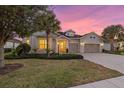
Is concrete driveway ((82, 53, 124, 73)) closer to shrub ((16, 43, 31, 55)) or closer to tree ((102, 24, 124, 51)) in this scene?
shrub ((16, 43, 31, 55))

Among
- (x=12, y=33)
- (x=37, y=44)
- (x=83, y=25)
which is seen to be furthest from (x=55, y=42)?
(x=12, y=33)

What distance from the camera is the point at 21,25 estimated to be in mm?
11148

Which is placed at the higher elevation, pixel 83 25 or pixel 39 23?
pixel 83 25

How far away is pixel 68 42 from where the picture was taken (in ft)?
101

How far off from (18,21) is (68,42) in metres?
20.2

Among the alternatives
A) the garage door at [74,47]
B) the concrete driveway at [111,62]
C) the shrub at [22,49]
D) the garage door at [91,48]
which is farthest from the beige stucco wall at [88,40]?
the shrub at [22,49]

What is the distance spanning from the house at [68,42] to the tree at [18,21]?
15.7 meters

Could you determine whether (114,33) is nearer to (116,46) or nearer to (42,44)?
(116,46)

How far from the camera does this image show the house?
2819 centimetres

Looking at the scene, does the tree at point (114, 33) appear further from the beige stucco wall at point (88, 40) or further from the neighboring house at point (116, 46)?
the beige stucco wall at point (88, 40)

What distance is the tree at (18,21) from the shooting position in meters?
9.80
